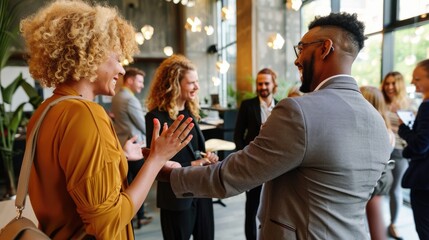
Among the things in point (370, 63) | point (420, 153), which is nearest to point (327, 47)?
point (420, 153)

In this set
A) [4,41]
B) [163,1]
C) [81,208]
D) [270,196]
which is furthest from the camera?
[163,1]

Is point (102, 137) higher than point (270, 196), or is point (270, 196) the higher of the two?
point (102, 137)

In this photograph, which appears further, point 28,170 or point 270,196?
point 270,196

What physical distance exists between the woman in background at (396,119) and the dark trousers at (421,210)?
39.7 inches

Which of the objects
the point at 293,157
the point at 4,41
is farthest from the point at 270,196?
the point at 4,41

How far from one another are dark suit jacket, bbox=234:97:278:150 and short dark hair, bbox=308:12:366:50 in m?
2.02

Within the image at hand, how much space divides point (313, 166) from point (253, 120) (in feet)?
7.16

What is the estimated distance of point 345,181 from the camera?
108cm

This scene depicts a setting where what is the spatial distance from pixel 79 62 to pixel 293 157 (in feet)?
2.42

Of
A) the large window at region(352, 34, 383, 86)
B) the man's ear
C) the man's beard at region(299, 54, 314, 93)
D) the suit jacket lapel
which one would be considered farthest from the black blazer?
the large window at region(352, 34, 383, 86)

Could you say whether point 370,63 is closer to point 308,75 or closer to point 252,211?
point 252,211

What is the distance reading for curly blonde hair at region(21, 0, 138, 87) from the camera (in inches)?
39.9

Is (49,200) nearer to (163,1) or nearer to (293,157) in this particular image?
(293,157)

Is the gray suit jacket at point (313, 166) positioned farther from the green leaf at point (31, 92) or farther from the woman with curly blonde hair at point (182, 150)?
the green leaf at point (31, 92)
